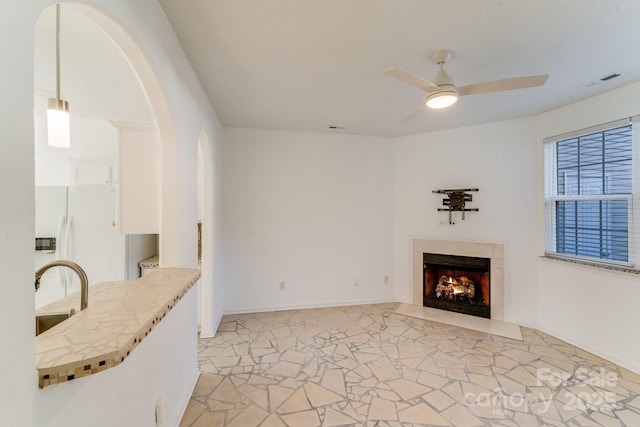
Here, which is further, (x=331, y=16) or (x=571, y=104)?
(x=571, y=104)

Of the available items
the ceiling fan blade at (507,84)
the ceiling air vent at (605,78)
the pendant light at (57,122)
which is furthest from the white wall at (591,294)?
the pendant light at (57,122)

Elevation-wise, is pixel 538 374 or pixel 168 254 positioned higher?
pixel 168 254

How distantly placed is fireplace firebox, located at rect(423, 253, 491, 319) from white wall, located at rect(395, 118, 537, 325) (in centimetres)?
26

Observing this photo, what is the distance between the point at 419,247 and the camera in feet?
14.2

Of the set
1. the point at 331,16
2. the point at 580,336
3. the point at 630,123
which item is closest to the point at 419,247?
the point at 580,336

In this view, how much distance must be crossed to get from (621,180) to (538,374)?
218cm

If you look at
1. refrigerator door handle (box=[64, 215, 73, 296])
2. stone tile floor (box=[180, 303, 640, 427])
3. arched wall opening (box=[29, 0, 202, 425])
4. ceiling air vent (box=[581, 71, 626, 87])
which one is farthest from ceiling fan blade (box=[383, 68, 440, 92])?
refrigerator door handle (box=[64, 215, 73, 296])

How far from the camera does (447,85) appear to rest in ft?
6.65

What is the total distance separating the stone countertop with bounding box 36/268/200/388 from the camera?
0.77 meters

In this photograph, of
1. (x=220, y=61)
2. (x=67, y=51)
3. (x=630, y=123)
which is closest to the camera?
(x=67, y=51)

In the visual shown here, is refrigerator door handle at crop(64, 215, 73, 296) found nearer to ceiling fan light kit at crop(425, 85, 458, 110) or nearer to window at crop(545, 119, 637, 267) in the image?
ceiling fan light kit at crop(425, 85, 458, 110)

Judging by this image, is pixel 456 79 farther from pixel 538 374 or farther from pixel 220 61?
pixel 538 374

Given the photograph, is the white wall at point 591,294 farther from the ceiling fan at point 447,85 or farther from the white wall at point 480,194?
the ceiling fan at point 447,85

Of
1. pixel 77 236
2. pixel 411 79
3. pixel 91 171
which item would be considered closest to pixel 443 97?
pixel 411 79
